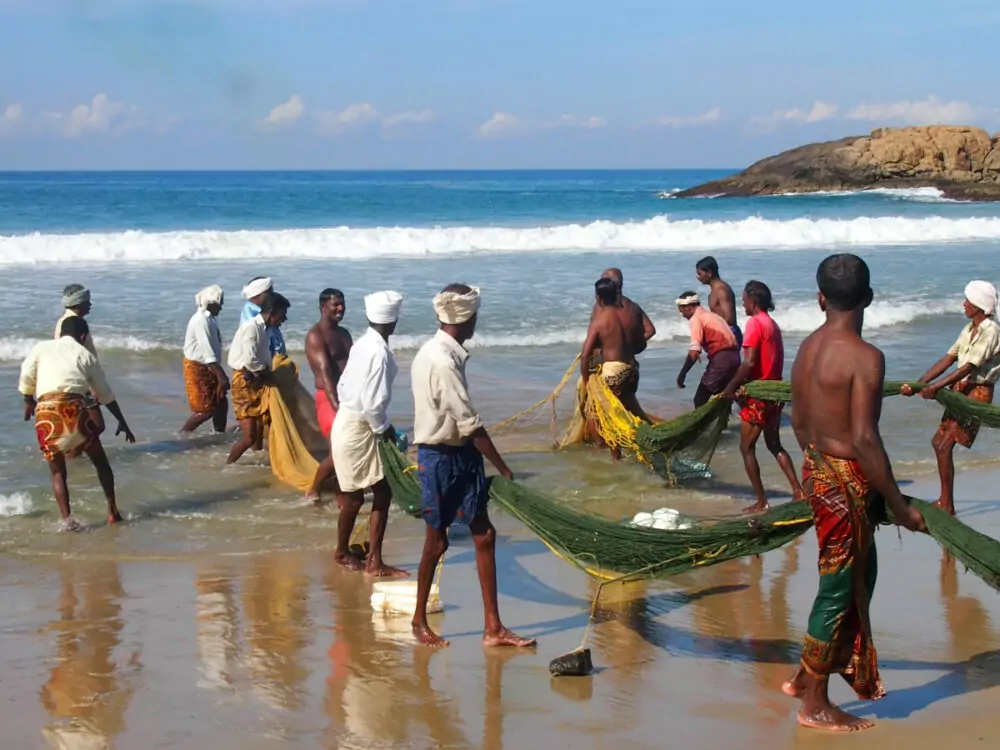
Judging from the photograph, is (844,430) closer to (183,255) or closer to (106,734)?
(106,734)

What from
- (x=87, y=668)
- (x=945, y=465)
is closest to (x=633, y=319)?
(x=945, y=465)

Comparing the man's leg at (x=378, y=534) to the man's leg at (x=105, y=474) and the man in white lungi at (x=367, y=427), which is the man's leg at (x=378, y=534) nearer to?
the man in white lungi at (x=367, y=427)

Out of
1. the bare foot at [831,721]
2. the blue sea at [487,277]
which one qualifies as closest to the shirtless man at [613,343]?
the blue sea at [487,277]

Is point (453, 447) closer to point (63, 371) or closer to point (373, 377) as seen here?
point (373, 377)

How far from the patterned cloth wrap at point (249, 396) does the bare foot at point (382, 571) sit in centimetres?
277

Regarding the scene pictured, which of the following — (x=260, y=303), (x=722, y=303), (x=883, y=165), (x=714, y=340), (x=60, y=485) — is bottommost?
(x=60, y=485)

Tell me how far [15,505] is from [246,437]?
1825 mm

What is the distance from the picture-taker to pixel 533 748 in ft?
14.7

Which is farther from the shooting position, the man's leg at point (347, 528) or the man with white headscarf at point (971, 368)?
the man with white headscarf at point (971, 368)

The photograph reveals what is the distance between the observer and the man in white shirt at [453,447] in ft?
17.7

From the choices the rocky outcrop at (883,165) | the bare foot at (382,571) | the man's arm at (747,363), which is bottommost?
the bare foot at (382,571)

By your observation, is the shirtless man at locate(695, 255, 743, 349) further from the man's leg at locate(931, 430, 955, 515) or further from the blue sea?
the man's leg at locate(931, 430, 955, 515)

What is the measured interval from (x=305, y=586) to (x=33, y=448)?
456 centimetres

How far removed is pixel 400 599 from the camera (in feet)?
19.9
